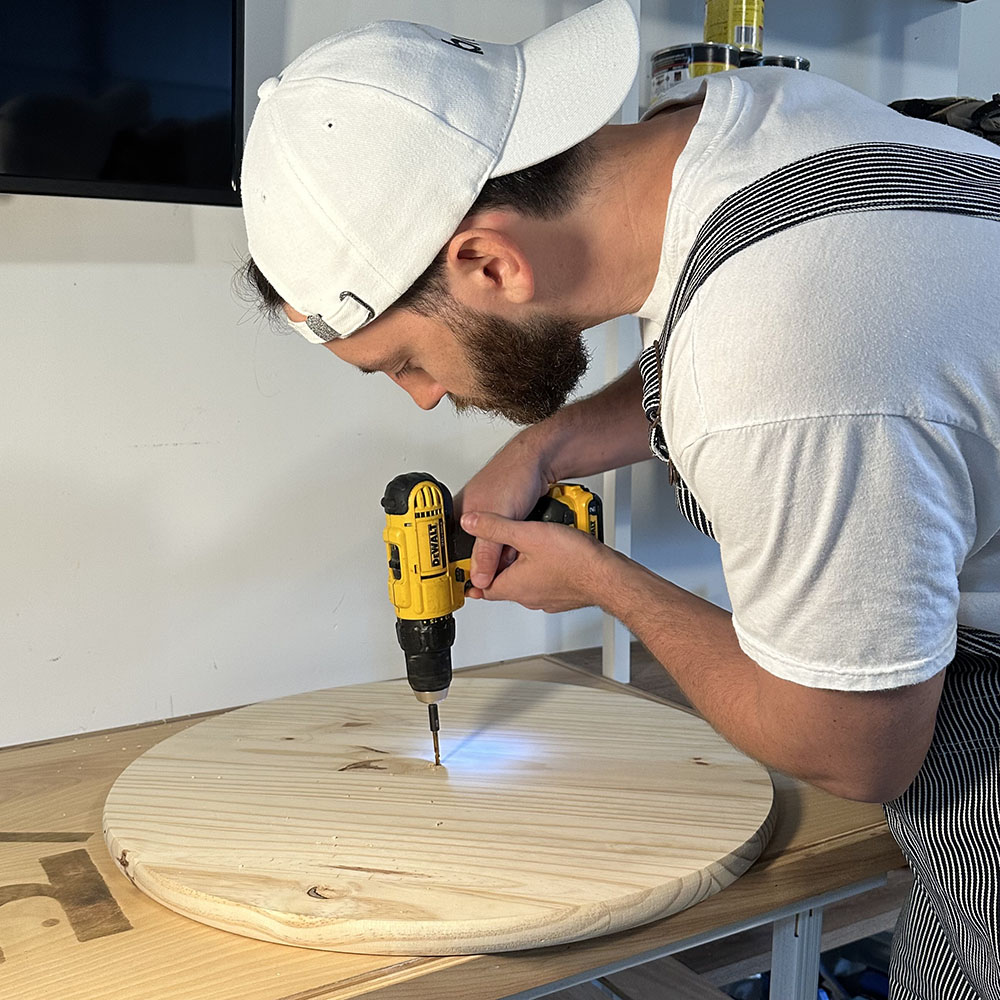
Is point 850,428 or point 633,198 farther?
point 633,198

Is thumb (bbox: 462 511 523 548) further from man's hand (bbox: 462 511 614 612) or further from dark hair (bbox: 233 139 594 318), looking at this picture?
dark hair (bbox: 233 139 594 318)

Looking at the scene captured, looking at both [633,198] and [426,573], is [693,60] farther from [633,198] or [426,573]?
[426,573]

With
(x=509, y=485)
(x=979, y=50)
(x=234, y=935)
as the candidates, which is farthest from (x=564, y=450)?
(x=979, y=50)

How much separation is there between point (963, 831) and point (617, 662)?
829 mm

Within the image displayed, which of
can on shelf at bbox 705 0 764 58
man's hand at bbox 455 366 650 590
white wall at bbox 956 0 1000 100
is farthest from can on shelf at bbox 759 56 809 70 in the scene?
white wall at bbox 956 0 1000 100

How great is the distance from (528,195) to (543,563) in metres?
0.35

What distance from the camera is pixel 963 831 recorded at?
2.76 feet

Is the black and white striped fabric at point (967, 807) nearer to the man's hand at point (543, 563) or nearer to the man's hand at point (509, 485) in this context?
the man's hand at point (543, 563)

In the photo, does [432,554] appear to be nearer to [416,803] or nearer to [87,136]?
[416,803]

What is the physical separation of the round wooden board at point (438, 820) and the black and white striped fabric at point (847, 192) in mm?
468

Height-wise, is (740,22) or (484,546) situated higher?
(740,22)

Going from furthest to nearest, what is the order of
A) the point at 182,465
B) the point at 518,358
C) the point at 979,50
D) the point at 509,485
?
the point at 979,50 < the point at 182,465 < the point at 509,485 < the point at 518,358

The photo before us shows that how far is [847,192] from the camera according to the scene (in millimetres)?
695

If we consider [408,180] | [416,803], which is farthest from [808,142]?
[416,803]
